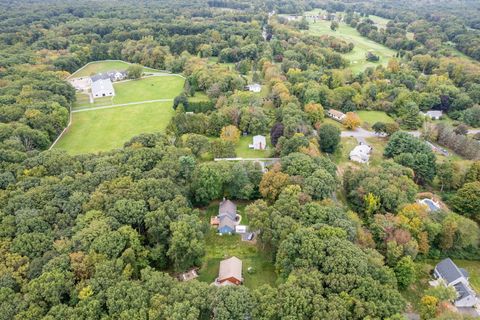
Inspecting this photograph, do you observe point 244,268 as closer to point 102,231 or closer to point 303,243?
point 303,243

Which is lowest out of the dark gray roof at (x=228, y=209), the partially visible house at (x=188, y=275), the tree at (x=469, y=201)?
the partially visible house at (x=188, y=275)

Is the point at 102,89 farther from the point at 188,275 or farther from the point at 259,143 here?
the point at 188,275

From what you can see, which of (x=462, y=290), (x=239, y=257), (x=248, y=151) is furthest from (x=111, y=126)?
(x=462, y=290)

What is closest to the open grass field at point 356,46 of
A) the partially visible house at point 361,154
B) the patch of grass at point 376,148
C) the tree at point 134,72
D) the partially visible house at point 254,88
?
the partially visible house at point 254,88

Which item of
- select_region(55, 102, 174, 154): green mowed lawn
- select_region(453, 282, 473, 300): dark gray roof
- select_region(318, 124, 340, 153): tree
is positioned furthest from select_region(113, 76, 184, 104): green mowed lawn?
select_region(453, 282, 473, 300): dark gray roof

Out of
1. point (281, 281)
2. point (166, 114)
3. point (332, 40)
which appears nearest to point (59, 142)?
point (166, 114)

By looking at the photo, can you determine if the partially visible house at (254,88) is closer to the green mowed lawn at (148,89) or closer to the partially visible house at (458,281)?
the green mowed lawn at (148,89)

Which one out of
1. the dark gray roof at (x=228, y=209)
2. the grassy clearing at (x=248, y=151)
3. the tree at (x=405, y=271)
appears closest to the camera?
the tree at (x=405, y=271)

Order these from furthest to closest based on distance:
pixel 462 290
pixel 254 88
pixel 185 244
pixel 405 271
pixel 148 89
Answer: pixel 148 89, pixel 254 88, pixel 185 244, pixel 405 271, pixel 462 290
